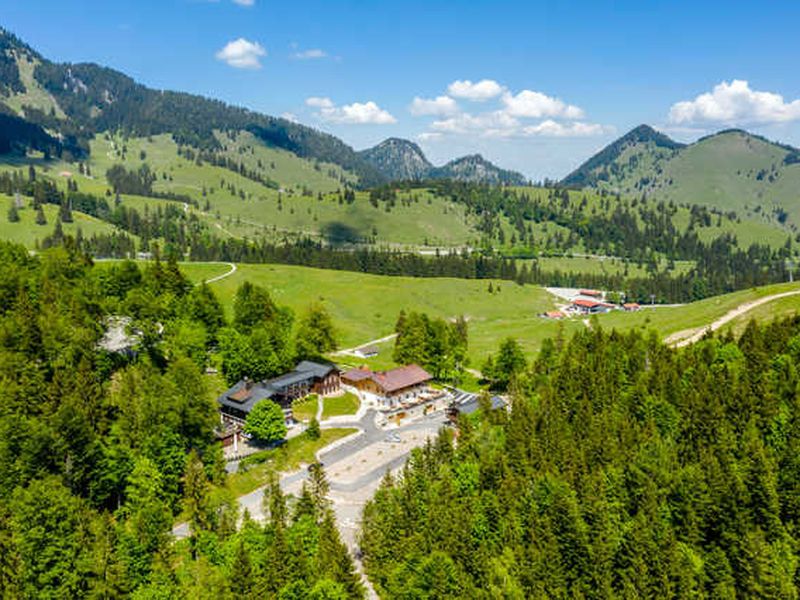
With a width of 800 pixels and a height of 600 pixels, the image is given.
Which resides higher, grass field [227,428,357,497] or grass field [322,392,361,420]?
grass field [322,392,361,420]

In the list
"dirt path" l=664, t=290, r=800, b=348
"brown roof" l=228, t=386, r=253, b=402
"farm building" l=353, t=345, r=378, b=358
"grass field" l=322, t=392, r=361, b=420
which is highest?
"dirt path" l=664, t=290, r=800, b=348

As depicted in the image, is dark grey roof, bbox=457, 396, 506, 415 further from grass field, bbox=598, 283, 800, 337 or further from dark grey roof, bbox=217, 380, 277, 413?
grass field, bbox=598, 283, 800, 337

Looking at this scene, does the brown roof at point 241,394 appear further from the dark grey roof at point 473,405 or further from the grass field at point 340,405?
the dark grey roof at point 473,405

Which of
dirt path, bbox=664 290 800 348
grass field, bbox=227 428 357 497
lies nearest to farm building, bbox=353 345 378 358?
grass field, bbox=227 428 357 497

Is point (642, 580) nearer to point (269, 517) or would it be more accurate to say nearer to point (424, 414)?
point (269, 517)

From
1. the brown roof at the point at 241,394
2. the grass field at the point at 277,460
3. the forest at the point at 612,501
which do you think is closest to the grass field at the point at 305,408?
the grass field at the point at 277,460

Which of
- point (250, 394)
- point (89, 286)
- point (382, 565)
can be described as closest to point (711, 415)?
point (382, 565)

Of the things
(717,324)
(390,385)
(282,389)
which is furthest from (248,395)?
(717,324)
